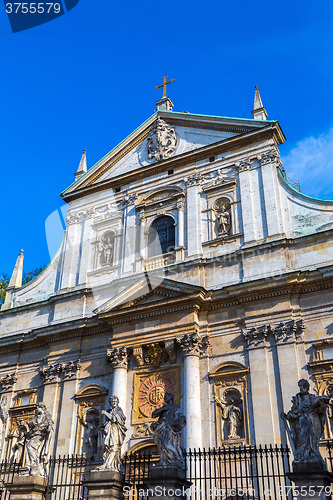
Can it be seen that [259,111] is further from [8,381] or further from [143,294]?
[8,381]

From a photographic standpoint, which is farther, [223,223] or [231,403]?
[223,223]

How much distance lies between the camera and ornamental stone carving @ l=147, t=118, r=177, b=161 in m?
21.9

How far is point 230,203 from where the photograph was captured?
19.3 m

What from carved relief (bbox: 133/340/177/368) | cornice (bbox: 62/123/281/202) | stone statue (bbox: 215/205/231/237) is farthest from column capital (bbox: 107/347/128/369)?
cornice (bbox: 62/123/281/202)

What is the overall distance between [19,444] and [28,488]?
626 centimetres

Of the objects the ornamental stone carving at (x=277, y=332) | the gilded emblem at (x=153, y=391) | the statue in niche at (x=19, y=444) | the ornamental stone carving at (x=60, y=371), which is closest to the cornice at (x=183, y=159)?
the ornamental stone carving at (x=277, y=332)

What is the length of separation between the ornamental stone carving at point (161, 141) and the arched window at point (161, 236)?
9.26ft

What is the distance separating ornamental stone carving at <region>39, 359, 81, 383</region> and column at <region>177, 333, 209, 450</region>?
4.31 m

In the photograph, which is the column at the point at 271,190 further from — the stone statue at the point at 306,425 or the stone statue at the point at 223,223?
the stone statue at the point at 306,425

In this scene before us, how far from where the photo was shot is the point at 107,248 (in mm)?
21391

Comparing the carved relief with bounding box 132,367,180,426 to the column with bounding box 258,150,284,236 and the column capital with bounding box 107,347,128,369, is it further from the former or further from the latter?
the column with bounding box 258,150,284,236

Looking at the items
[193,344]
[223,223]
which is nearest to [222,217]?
[223,223]

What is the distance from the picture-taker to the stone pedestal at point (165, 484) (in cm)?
1094

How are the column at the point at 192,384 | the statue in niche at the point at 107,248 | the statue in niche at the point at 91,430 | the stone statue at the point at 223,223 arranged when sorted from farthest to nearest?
1. the statue in niche at the point at 107,248
2. the stone statue at the point at 223,223
3. the statue in niche at the point at 91,430
4. the column at the point at 192,384
